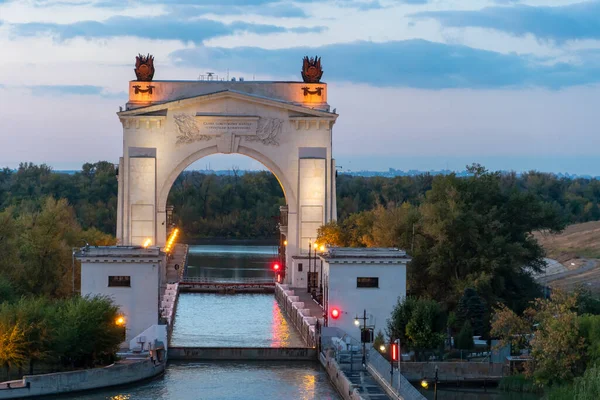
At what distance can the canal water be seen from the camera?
36719 mm

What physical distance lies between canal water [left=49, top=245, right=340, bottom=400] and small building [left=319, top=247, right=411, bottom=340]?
210 centimetres

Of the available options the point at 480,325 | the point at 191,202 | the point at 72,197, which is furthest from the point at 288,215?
the point at 191,202

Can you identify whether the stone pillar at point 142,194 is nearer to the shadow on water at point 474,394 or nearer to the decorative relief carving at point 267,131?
the decorative relief carving at point 267,131

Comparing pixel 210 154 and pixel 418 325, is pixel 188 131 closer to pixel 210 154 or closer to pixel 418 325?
pixel 210 154

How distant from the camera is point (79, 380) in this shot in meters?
36.2

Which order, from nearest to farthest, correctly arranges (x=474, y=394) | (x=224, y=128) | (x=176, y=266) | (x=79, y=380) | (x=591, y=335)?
(x=591, y=335) < (x=79, y=380) < (x=474, y=394) < (x=224, y=128) < (x=176, y=266)

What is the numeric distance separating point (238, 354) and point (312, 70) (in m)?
21.1

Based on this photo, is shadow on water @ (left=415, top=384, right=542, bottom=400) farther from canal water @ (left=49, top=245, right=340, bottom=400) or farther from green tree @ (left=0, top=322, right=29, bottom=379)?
green tree @ (left=0, top=322, right=29, bottom=379)

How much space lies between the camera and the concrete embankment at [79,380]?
114 ft

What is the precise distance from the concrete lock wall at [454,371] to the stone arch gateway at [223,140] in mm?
20589

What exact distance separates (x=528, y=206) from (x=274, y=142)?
13241 millimetres

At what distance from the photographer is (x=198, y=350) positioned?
42344 millimetres

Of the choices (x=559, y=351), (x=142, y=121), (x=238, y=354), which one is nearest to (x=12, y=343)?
(x=238, y=354)

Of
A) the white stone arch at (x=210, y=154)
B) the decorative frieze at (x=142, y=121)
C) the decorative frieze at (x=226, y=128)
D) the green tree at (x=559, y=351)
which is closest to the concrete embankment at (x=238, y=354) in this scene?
the green tree at (x=559, y=351)
